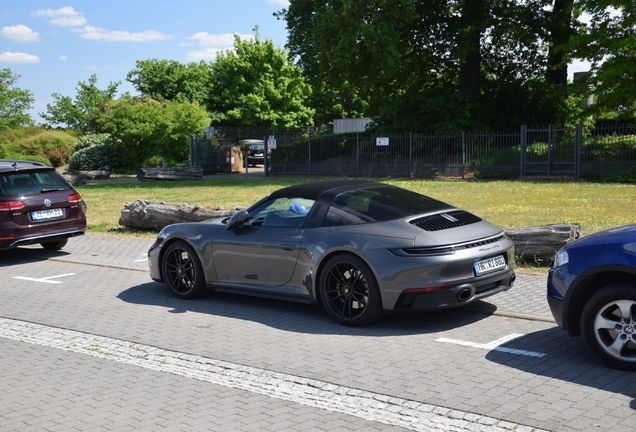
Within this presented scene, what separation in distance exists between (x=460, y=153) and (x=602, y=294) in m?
26.0

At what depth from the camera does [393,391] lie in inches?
204

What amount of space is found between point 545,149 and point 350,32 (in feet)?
31.4

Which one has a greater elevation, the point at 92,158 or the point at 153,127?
the point at 153,127

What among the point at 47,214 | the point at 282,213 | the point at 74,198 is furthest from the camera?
the point at 74,198

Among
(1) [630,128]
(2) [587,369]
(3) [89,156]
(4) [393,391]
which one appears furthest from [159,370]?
(3) [89,156]

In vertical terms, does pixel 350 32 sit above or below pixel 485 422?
above

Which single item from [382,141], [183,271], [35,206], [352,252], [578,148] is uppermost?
[382,141]

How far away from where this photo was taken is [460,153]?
1216 inches

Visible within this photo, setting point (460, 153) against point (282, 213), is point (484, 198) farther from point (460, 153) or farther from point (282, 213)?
point (282, 213)

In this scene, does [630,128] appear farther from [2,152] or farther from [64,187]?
[2,152]

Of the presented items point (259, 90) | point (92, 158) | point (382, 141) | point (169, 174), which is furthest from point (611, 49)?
point (259, 90)

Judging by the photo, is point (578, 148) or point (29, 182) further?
point (578, 148)

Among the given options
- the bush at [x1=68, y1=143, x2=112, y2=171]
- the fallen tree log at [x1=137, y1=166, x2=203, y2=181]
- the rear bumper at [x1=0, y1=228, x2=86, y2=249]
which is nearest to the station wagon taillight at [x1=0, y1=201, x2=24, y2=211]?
the rear bumper at [x1=0, y1=228, x2=86, y2=249]

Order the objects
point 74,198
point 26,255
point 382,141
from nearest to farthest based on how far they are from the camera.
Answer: point 74,198, point 26,255, point 382,141
